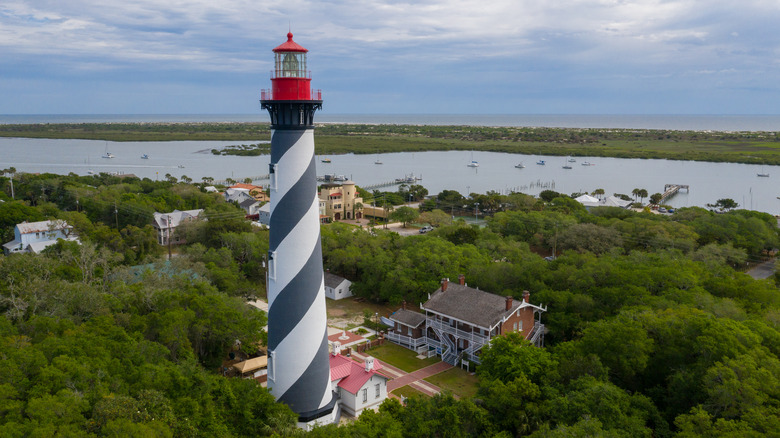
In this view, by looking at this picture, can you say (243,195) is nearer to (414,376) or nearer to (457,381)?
(414,376)

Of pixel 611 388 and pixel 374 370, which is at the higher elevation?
pixel 611 388

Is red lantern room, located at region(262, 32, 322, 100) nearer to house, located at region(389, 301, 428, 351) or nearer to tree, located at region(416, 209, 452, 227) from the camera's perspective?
house, located at region(389, 301, 428, 351)

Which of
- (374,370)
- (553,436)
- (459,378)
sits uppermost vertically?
(553,436)

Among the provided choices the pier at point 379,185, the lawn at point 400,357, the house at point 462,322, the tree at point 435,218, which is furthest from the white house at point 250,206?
the lawn at point 400,357

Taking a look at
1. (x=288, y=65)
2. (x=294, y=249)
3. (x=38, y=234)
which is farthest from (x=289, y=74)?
(x=38, y=234)

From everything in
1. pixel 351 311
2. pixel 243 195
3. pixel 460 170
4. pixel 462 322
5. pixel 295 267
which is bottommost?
pixel 351 311

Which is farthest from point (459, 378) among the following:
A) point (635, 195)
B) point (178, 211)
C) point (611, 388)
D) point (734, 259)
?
point (635, 195)

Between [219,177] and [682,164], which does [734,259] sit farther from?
[682,164]

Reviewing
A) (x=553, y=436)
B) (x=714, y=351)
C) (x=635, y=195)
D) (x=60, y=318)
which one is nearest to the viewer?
(x=553, y=436)
